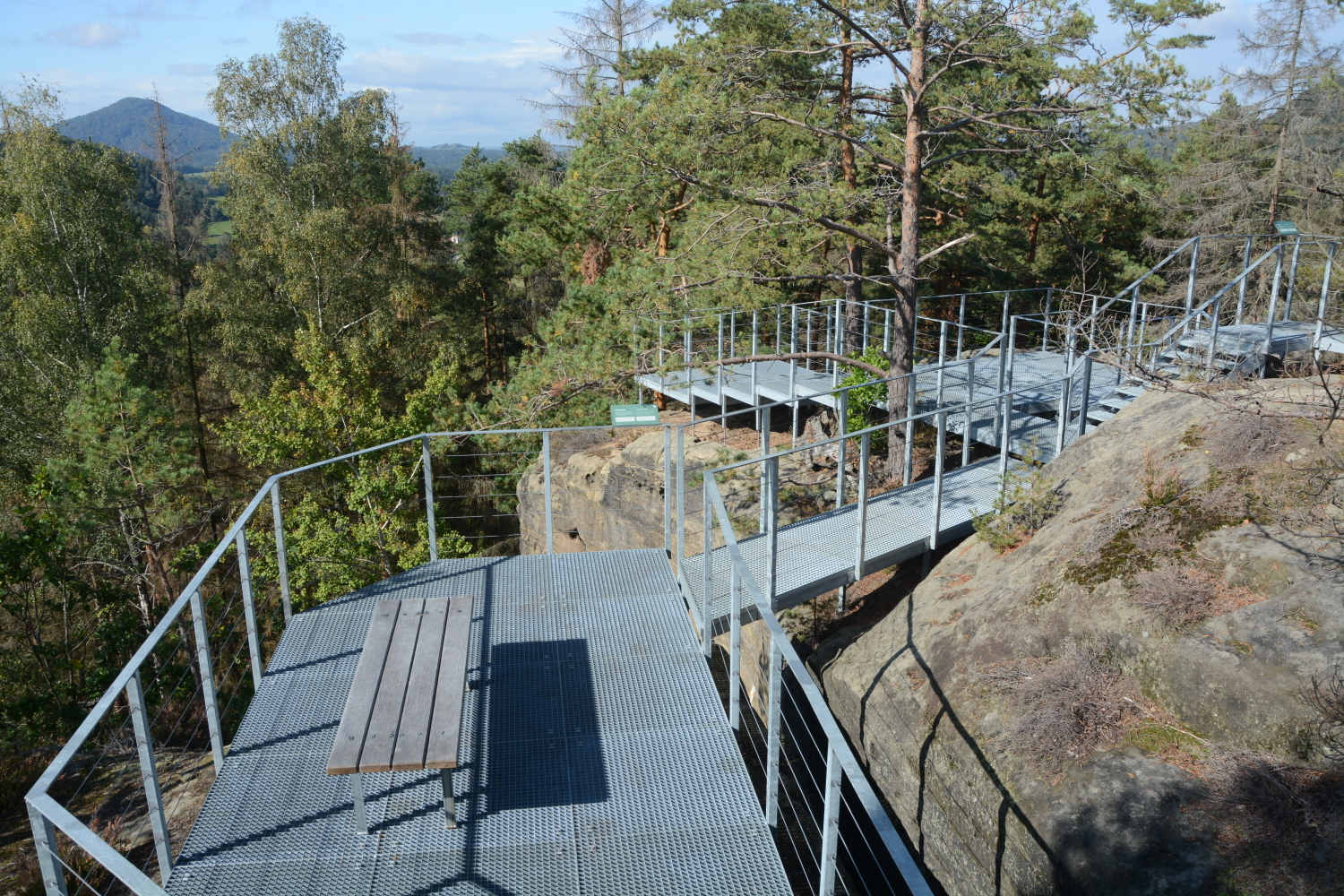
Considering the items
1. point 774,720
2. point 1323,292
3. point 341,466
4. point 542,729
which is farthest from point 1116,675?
point 341,466

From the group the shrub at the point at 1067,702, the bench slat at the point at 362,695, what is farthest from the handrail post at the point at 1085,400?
the bench slat at the point at 362,695

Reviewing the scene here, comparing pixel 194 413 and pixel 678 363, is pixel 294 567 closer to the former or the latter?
pixel 678 363

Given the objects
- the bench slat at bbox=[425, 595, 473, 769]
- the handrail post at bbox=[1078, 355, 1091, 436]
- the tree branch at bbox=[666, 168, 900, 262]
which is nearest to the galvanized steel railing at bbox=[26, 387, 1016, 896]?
the bench slat at bbox=[425, 595, 473, 769]

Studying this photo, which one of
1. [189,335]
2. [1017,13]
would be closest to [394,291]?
[189,335]

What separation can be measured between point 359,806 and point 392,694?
467 millimetres

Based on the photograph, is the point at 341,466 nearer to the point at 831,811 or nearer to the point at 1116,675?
the point at 1116,675

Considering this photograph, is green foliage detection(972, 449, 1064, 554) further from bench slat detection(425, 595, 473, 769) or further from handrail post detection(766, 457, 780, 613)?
bench slat detection(425, 595, 473, 769)

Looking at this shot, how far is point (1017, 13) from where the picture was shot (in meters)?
9.66

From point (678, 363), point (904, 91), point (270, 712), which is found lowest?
point (270, 712)

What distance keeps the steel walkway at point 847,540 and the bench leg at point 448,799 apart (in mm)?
2414

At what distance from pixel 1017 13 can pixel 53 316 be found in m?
20.2

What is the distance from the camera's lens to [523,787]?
13.4ft

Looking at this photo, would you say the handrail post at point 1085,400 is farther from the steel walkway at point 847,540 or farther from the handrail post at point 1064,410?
the steel walkway at point 847,540

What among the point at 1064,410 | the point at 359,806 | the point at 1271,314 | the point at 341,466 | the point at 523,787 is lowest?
the point at 341,466
